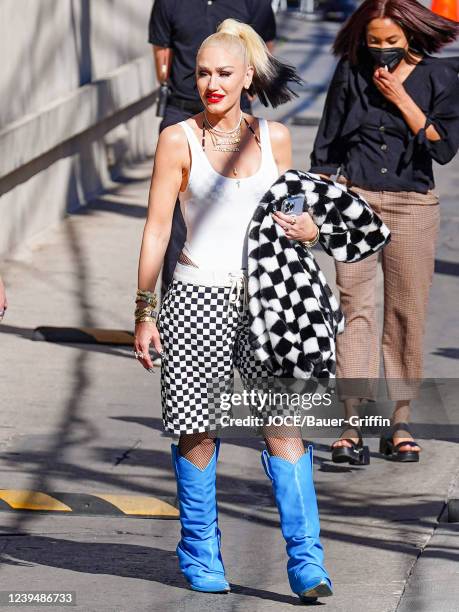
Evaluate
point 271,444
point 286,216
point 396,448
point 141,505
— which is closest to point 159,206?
point 286,216

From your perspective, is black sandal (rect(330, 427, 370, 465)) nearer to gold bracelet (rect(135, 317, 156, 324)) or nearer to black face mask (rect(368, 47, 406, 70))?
black face mask (rect(368, 47, 406, 70))

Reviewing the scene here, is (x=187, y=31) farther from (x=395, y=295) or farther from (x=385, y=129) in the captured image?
(x=395, y=295)

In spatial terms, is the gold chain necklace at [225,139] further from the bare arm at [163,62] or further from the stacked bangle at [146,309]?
the bare arm at [163,62]

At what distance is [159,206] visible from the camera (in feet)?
15.9

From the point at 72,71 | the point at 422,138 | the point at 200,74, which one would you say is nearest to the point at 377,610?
the point at 200,74

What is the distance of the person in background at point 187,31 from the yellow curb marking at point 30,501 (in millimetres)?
2963

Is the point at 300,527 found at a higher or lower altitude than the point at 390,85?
lower

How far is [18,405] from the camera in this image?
7488 mm

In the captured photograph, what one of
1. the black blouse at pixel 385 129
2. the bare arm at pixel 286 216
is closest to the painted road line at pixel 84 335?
the black blouse at pixel 385 129

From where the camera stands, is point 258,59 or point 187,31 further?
point 187,31

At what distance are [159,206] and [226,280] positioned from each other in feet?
1.04

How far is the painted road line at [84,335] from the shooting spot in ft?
28.5

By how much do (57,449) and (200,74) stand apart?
2.48m

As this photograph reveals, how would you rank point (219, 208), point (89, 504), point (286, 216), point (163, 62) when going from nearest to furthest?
point (286, 216)
point (219, 208)
point (89, 504)
point (163, 62)
